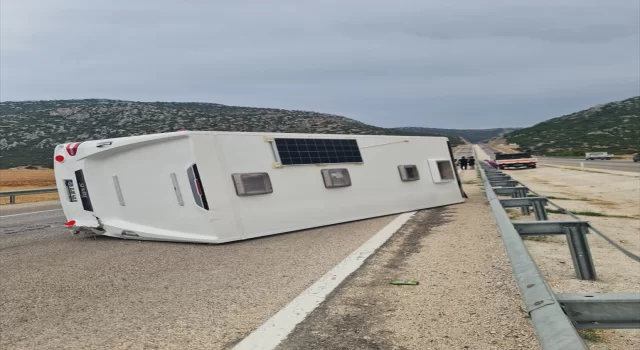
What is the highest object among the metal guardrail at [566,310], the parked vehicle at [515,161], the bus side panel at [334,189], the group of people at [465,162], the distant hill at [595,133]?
the bus side panel at [334,189]

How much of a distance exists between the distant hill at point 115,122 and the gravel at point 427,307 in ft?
200

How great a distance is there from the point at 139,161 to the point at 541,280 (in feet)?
25.3

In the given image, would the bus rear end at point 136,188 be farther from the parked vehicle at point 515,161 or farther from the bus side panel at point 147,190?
the parked vehicle at point 515,161

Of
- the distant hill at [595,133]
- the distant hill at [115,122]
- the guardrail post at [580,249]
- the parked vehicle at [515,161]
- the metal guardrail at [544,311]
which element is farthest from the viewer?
the distant hill at [595,133]

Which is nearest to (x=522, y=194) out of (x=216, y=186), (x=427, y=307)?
(x=216, y=186)

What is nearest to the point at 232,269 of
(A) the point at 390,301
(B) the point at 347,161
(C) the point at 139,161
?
(A) the point at 390,301

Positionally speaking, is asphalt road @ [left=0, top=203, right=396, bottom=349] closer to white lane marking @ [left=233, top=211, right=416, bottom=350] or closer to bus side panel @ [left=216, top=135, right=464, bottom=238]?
white lane marking @ [left=233, top=211, right=416, bottom=350]

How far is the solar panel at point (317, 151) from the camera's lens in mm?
9812

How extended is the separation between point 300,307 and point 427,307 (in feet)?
3.75

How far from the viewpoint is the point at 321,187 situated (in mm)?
10188

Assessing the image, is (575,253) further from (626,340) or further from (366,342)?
(366,342)

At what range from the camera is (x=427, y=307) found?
422cm

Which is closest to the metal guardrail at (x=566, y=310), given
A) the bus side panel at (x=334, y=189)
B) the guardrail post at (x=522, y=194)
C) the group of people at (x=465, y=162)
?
the bus side panel at (x=334, y=189)

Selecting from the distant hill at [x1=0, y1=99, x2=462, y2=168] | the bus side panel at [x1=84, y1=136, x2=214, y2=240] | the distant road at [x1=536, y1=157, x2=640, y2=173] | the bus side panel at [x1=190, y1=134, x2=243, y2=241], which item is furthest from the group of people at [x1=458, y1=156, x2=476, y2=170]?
the bus side panel at [x1=84, y1=136, x2=214, y2=240]
